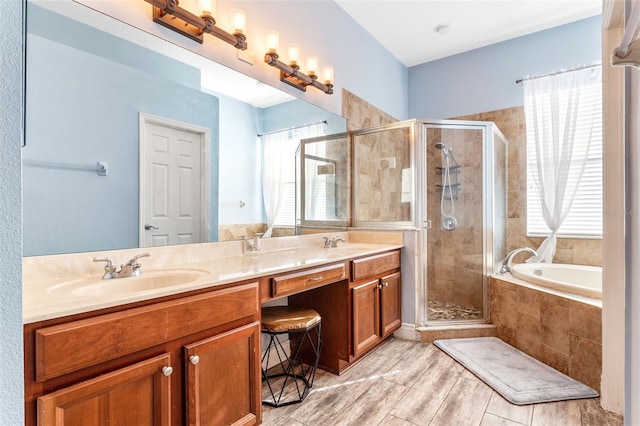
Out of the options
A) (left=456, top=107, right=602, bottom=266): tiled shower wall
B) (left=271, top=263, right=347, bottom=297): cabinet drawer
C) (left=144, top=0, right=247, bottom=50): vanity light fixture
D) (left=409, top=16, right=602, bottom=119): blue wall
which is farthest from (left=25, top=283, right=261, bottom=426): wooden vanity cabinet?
(left=409, top=16, right=602, bottom=119): blue wall

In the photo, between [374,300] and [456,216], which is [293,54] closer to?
[374,300]

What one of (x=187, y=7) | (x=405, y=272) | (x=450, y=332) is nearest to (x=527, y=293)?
(x=450, y=332)

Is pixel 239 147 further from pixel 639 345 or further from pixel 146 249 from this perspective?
pixel 639 345

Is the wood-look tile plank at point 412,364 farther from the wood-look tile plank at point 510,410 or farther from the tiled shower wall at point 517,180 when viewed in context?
the tiled shower wall at point 517,180

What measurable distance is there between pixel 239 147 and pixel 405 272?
5.59 ft

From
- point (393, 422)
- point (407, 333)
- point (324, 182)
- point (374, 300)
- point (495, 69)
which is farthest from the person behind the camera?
point (495, 69)

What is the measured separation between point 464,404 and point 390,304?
91 cm

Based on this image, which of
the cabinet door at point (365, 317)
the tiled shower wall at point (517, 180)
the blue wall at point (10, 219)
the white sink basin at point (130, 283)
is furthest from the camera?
the tiled shower wall at point (517, 180)

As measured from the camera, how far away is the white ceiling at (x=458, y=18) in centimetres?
291

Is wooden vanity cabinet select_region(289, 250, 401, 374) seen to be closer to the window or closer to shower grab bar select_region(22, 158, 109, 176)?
shower grab bar select_region(22, 158, 109, 176)

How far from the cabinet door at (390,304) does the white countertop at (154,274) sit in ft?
1.40

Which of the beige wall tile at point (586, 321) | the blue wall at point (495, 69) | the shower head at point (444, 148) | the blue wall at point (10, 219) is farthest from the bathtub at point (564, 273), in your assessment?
the blue wall at point (10, 219)

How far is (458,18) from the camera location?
10.2ft

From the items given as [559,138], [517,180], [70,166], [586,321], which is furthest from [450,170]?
[70,166]
